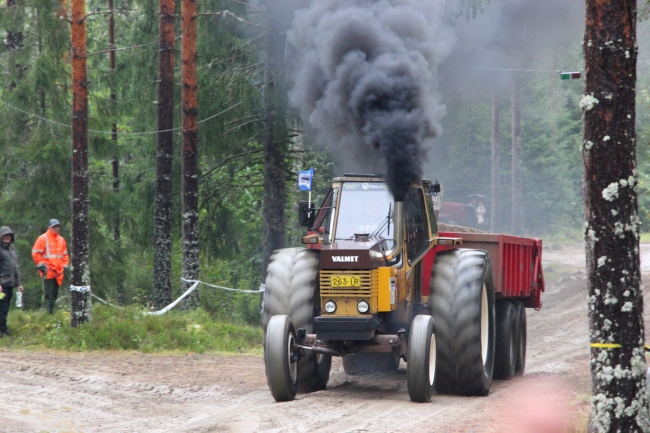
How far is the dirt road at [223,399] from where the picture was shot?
854 centimetres

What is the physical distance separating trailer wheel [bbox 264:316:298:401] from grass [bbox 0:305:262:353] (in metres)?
4.97

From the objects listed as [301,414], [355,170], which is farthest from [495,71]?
[301,414]

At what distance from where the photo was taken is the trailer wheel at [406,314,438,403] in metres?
9.59

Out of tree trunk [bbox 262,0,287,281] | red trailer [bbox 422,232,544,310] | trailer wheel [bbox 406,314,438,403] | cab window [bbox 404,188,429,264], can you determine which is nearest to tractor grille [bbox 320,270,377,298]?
trailer wheel [bbox 406,314,438,403]

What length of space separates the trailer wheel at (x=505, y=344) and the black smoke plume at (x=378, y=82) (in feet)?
9.69

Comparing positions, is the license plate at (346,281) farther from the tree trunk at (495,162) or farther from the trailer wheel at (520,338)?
the tree trunk at (495,162)

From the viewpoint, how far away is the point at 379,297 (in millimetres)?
10016

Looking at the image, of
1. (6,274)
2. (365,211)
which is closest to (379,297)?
(365,211)

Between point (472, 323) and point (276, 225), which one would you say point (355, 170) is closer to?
point (472, 323)

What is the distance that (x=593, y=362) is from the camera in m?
7.07

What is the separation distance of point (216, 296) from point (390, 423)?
1581cm

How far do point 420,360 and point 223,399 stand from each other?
240cm

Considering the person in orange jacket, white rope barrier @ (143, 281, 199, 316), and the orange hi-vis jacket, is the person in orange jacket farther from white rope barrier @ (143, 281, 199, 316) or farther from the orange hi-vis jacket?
white rope barrier @ (143, 281, 199, 316)

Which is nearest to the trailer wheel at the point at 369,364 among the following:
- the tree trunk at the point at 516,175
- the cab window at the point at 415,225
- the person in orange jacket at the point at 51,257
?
the cab window at the point at 415,225
